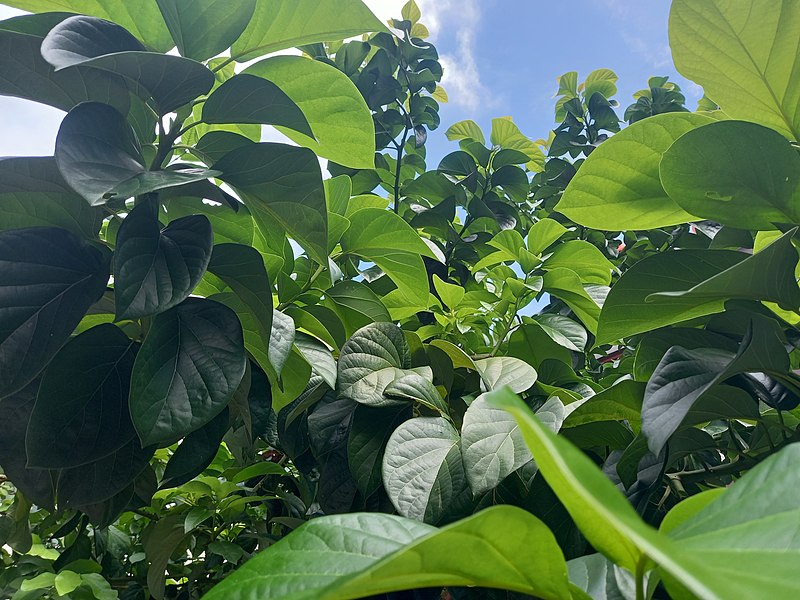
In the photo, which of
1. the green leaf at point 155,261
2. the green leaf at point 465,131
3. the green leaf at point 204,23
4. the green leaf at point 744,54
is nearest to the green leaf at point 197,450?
the green leaf at point 155,261

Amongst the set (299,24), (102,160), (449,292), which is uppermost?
(299,24)

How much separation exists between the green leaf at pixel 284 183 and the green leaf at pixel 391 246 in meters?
0.18

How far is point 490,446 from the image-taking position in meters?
0.39

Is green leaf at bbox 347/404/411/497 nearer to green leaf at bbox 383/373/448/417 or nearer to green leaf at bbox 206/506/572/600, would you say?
green leaf at bbox 383/373/448/417

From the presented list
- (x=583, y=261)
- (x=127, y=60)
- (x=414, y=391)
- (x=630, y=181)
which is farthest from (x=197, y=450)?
(x=583, y=261)

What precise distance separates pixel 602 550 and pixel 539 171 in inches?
52.1

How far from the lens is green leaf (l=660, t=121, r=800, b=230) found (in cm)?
36

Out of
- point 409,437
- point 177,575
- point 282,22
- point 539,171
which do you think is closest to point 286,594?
point 409,437

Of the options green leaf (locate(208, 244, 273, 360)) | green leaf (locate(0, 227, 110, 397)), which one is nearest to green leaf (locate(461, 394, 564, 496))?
green leaf (locate(208, 244, 273, 360))

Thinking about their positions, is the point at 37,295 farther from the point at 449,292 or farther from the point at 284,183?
the point at 449,292

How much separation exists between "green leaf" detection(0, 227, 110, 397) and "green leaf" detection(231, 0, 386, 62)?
0.64 ft

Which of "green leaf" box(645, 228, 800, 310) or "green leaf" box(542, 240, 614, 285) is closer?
"green leaf" box(645, 228, 800, 310)

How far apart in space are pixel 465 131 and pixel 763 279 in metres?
1.01

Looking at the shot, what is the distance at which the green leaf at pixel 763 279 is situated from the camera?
327 millimetres
